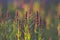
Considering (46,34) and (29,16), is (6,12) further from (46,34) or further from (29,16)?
(46,34)

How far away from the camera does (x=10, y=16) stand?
2992mm

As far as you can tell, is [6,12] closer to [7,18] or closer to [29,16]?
[7,18]

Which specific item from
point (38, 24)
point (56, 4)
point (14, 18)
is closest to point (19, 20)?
point (14, 18)

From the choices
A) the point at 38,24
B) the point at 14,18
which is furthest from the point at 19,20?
the point at 38,24

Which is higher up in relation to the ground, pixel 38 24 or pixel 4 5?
pixel 4 5

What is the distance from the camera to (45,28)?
2910mm

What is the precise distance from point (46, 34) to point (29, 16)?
0.34 meters

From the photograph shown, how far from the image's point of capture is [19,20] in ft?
9.75

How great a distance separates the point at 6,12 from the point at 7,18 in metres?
0.08

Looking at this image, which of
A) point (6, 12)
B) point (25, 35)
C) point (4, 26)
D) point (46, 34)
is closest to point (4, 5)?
point (6, 12)

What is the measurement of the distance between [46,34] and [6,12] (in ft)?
2.08

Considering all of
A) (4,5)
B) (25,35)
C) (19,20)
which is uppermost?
(4,5)

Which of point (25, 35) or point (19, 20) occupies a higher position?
point (19, 20)

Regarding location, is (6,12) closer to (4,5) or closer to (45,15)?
Result: (4,5)
